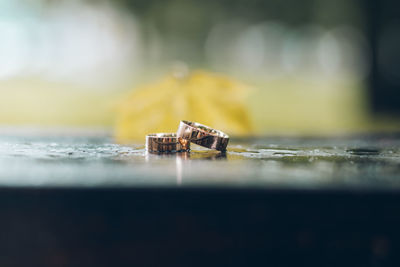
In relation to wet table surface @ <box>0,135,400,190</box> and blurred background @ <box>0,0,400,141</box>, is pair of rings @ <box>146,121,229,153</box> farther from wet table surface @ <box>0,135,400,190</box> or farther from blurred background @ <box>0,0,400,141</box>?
blurred background @ <box>0,0,400,141</box>

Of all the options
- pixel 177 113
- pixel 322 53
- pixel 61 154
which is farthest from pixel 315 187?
pixel 322 53

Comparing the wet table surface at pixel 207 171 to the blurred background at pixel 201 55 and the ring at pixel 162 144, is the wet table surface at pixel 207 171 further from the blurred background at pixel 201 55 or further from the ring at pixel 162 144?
the blurred background at pixel 201 55

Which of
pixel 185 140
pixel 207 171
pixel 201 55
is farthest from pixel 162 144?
pixel 201 55

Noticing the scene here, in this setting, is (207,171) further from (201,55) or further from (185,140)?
(201,55)

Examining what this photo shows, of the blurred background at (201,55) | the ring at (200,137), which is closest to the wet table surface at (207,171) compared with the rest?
the ring at (200,137)

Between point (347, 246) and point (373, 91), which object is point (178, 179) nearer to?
point (347, 246)

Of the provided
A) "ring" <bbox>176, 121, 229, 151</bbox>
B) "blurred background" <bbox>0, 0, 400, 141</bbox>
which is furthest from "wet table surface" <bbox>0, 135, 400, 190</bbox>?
"blurred background" <bbox>0, 0, 400, 141</bbox>
